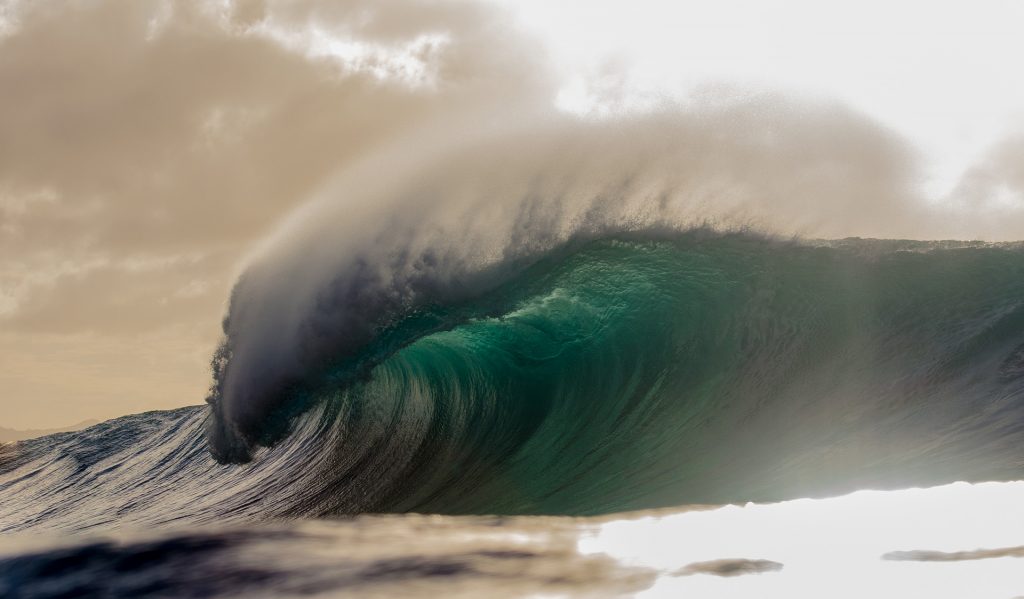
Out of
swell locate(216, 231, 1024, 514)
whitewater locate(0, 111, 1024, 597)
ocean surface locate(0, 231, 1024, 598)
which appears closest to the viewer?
→ ocean surface locate(0, 231, 1024, 598)

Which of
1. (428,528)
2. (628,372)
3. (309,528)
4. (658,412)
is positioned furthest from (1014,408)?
(309,528)

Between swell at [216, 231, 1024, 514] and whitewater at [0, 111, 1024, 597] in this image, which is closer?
whitewater at [0, 111, 1024, 597]

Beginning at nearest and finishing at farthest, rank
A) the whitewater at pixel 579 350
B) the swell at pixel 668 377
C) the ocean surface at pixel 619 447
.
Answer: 1. the ocean surface at pixel 619 447
2. the whitewater at pixel 579 350
3. the swell at pixel 668 377

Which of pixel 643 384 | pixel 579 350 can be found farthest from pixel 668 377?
pixel 579 350

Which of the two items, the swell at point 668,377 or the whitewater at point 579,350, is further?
the swell at point 668,377

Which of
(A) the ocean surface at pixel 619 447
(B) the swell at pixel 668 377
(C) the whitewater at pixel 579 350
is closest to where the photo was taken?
(A) the ocean surface at pixel 619 447

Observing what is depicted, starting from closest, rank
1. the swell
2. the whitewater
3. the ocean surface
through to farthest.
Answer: the ocean surface
the whitewater
the swell
